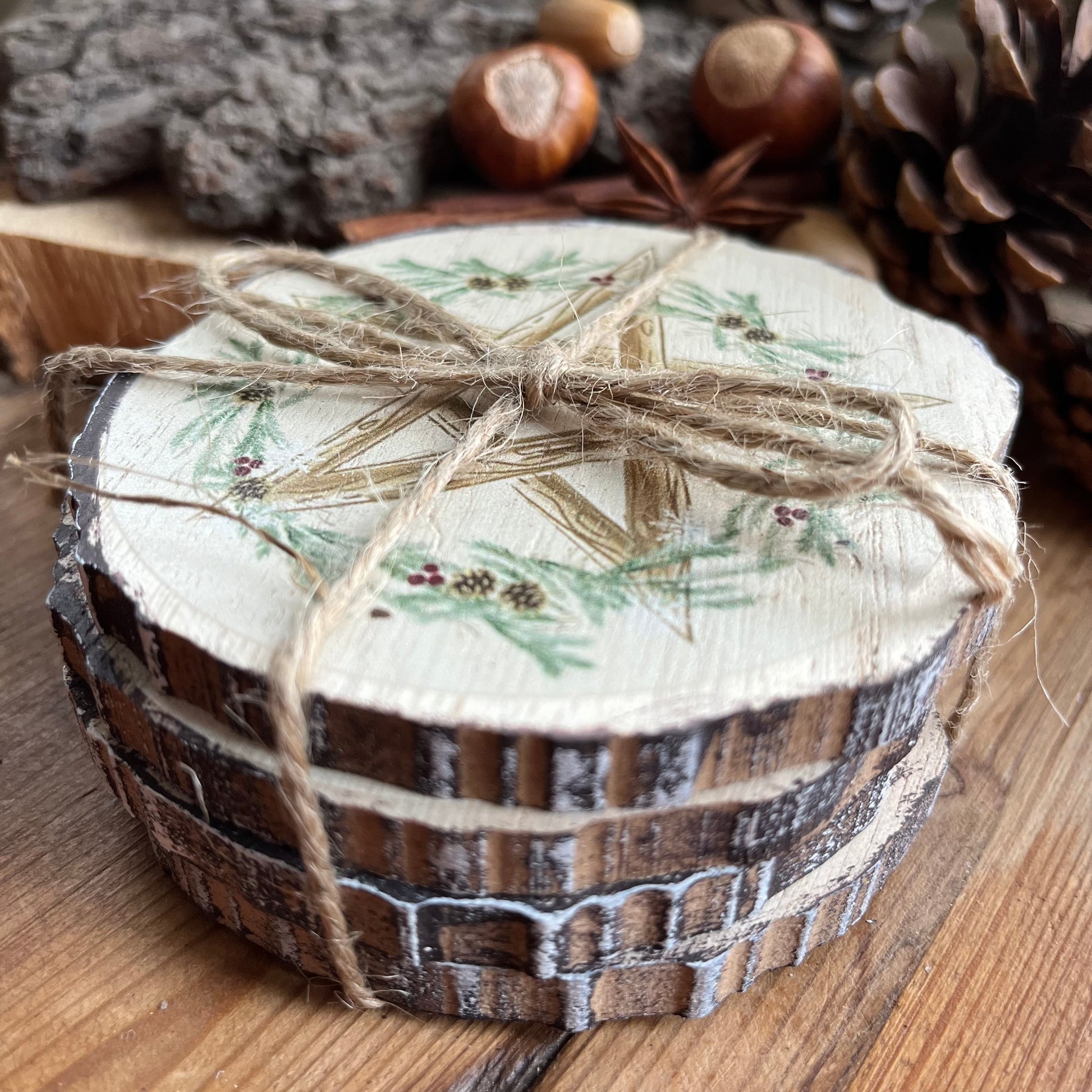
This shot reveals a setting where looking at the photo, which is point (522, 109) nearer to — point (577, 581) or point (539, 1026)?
point (577, 581)

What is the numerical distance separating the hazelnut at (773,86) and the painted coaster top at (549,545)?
50 cm

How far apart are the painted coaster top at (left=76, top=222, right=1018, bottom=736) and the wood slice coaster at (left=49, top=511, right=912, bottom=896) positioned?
0.08 m

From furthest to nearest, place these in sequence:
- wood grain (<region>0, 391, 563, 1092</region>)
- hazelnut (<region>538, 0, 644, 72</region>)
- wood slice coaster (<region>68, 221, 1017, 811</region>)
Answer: hazelnut (<region>538, 0, 644, 72</region>) < wood grain (<region>0, 391, 563, 1092</region>) < wood slice coaster (<region>68, 221, 1017, 811</region>)

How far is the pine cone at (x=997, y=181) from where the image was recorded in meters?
0.96

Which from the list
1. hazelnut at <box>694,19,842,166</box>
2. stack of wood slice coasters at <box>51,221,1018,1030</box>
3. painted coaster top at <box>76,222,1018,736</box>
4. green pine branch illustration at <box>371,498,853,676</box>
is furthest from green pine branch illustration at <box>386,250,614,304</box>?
hazelnut at <box>694,19,842,166</box>

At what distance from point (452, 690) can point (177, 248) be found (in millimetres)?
852

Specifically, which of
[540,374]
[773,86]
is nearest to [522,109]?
[773,86]

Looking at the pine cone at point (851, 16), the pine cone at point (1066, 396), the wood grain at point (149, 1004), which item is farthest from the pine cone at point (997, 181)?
the wood grain at point (149, 1004)

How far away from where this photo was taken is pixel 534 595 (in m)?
0.54

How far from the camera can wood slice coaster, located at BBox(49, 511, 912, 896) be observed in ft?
1.76

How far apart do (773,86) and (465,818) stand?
98 cm

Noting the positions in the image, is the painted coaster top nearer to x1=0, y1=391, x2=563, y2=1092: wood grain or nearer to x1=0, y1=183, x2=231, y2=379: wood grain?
x1=0, y1=391, x2=563, y2=1092: wood grain

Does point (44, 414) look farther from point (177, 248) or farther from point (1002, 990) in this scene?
point (1002, 990)

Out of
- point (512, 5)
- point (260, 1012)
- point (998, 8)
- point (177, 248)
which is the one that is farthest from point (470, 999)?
point (512, 5)
